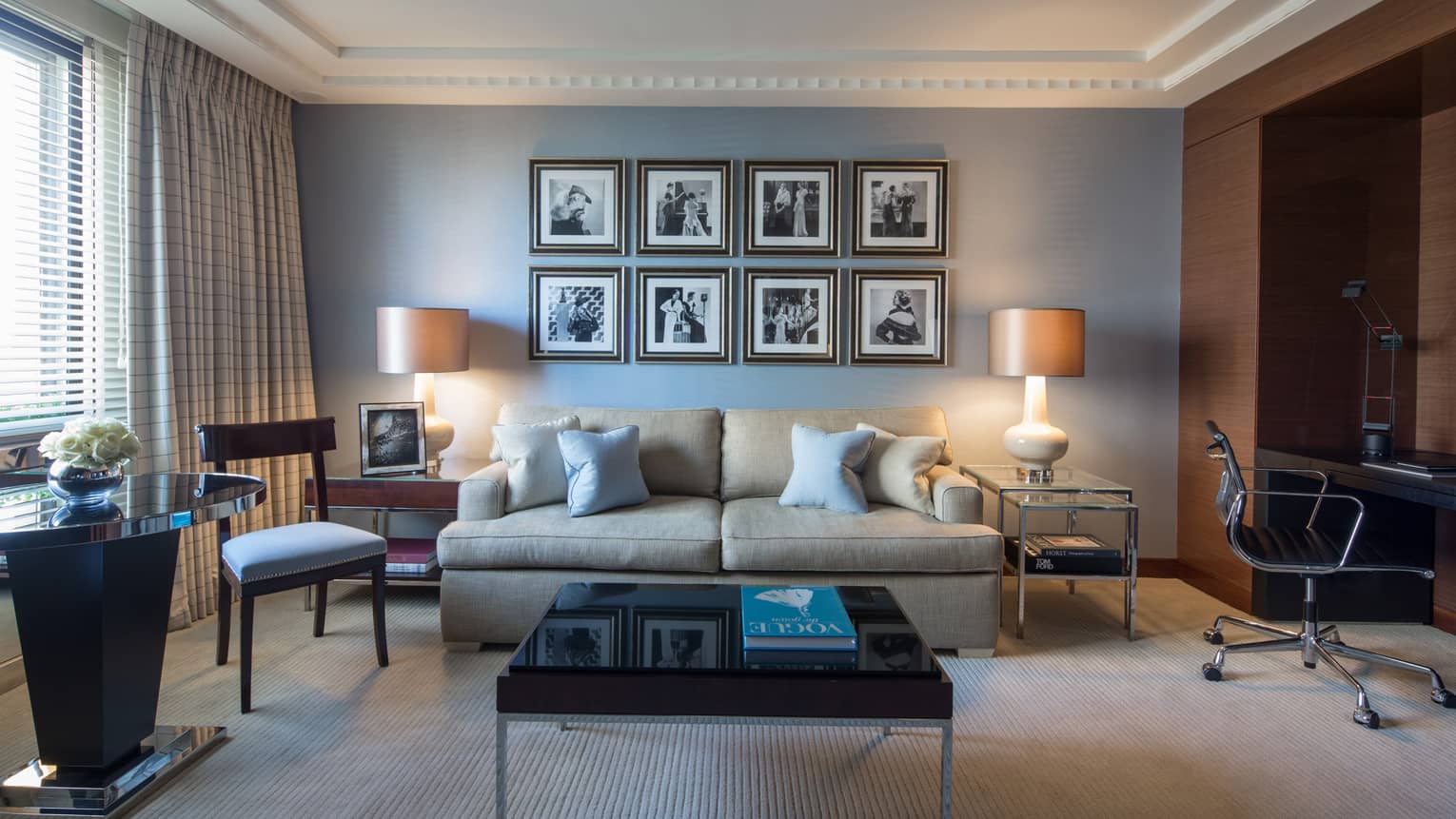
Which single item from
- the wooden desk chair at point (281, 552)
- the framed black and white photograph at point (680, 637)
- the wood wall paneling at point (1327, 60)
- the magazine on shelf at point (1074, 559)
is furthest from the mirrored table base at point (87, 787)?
the wood wall paneling at point (1327, 60)

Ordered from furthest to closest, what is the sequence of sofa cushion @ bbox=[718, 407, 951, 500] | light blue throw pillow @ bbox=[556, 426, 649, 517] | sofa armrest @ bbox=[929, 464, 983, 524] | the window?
sofa cushion @ bbox=[718, 407, 951, 500] → light blue throw pillow @ bbox=[556, 426, 649, 517] → sofa armrest @ bbox=[929, 464, 983, 524] → the window

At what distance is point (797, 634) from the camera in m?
2.06

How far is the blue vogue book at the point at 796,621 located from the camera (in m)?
2.05

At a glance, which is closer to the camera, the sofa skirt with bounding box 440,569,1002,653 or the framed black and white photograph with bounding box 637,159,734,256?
the sofa skirt with bounding box 440,569,1002,653

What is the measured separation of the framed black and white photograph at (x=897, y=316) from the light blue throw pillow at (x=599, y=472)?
148 centimetres

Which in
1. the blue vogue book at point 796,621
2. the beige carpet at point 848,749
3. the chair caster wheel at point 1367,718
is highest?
the blue vogue book at point 796,621

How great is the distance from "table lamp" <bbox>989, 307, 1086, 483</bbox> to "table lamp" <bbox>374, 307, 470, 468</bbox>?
2.69 metres

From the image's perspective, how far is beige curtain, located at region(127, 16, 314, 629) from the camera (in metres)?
3.24

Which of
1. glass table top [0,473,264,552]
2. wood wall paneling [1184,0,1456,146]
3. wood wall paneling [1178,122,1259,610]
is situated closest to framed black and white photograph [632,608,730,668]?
glass table top [0,473,264,552]

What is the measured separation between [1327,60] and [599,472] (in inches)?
137

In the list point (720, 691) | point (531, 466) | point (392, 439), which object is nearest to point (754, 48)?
point (531, 466)

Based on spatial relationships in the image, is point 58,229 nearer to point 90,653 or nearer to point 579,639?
point 90,653

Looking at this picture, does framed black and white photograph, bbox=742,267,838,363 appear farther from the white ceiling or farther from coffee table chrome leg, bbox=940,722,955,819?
coffee table chrome leg, bbox=940,722,955,819

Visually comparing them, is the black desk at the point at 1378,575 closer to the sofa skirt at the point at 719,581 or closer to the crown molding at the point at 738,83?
the sofa skirt at the point at 719,581
